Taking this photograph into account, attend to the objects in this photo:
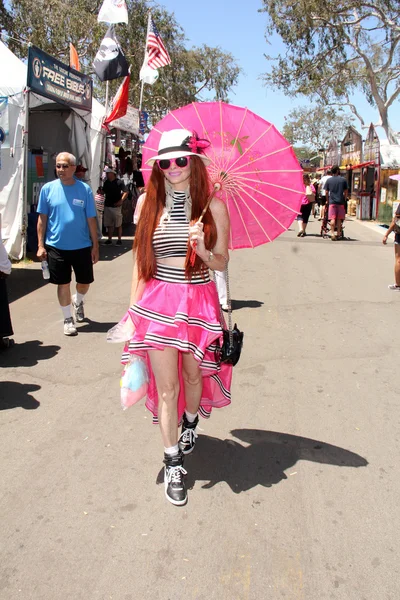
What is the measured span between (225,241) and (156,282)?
17.9 inches

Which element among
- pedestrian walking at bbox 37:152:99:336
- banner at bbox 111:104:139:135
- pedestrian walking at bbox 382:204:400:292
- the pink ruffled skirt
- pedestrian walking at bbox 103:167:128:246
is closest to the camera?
the pink ruffled skirt

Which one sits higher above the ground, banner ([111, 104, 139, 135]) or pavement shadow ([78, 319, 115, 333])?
banner ([111, 104, 139, 135])

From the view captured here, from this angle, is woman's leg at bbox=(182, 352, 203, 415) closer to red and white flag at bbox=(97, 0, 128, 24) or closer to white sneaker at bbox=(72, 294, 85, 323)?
white sneaker at bbox=(72, 294, 85, 323)

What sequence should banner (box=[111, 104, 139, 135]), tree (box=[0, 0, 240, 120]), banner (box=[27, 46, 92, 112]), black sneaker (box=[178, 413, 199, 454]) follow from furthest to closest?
tree (box=[0, 0, 240, 120]) < banner (box=[111, 104, 139, 135]) < banner (box=[27, 46, 92, 112]) < black sneaker (box=[178, 413, 199, 454])

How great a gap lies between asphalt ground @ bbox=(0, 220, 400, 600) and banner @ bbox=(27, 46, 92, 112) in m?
5.74

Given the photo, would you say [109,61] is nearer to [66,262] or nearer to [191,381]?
[66,262]

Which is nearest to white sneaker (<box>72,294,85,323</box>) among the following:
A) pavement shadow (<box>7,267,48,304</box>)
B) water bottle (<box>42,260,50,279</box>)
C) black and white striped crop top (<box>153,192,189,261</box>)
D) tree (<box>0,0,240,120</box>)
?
water bottle (<box>42,260,50,279</box>)

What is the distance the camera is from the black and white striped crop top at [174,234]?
3.22 meters

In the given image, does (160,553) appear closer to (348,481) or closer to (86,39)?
(348,481)

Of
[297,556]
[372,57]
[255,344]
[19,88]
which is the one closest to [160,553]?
[297,556]

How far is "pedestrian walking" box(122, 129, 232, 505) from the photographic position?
3.14 metres

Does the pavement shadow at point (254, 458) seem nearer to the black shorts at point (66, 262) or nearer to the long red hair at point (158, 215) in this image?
the long red hair at point (158, 215)

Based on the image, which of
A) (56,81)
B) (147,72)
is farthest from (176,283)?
(147,72)

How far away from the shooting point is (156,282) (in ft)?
10.7
